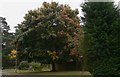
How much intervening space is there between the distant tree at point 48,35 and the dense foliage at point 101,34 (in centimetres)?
158

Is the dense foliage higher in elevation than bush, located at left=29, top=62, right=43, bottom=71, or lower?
higher

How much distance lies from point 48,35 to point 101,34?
2.24 metres

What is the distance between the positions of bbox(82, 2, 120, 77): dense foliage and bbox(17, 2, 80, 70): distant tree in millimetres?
1581

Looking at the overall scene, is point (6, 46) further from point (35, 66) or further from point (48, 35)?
point (48, 35)

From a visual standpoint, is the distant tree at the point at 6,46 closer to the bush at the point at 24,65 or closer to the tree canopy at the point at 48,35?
the bush at the point at 24,65

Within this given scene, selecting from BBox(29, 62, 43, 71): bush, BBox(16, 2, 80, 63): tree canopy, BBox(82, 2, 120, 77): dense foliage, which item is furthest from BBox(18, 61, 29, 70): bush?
BBox(82, 2, 120, 77): dense foliage

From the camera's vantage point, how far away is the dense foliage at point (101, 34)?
6535mm

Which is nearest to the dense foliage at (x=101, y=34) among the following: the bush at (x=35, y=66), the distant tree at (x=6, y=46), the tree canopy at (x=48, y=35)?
the tree canopy at (x=48, y=35)

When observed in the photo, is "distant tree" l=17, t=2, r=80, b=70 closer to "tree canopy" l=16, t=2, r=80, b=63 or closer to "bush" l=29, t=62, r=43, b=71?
"tree canopy" l=16, t=2, r=80, b=63

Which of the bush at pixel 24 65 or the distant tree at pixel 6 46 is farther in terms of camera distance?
the distant tree at pixel 6 46

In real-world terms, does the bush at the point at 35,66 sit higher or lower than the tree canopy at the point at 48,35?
lower

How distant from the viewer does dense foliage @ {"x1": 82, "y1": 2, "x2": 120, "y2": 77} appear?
6535 mm

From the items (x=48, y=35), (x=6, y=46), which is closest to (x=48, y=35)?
(x=48, y=35)

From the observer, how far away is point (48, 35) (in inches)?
329
